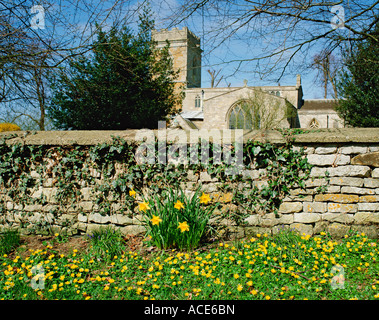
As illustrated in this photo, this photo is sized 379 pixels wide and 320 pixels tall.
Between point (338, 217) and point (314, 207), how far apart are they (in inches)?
14.2

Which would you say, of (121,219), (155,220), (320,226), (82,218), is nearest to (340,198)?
(320,226)

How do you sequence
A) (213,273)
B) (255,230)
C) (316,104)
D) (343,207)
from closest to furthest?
(213,273), (343,207), (255,230), (316,104)

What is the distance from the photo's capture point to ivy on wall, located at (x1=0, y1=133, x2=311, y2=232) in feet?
14.3

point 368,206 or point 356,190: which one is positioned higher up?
point 356,190

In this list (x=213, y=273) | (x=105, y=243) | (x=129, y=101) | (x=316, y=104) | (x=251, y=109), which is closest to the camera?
(x=213, y=273)

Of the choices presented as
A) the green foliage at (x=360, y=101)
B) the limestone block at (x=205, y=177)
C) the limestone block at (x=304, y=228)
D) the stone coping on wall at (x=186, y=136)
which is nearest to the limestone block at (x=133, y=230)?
the limestone block at (x=205, y=177)

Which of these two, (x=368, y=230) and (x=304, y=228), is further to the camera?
(x=304, y=228)

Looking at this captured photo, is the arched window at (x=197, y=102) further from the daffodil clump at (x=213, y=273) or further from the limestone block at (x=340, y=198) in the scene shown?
Answer: the daffodil clump at (x=213, y=273)

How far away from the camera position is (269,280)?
10.3 feet

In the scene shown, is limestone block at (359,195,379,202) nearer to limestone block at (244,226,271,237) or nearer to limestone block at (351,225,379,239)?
limestone block at (351,225,379,239)

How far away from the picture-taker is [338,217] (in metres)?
4.30

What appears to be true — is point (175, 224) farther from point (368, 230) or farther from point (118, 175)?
point (368, 230)

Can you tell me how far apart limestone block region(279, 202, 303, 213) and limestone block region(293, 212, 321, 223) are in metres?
0.07

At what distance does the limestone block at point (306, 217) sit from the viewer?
170 inches
